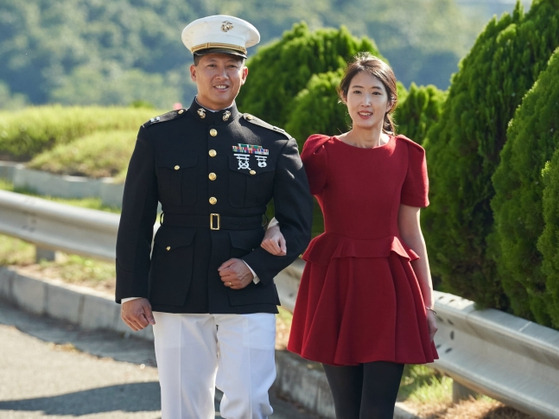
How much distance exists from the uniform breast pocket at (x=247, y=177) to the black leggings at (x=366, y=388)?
2.43ft

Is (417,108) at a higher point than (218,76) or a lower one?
higher

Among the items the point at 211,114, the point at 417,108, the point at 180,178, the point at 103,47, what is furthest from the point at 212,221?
the point at 103,47

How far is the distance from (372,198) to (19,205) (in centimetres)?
531

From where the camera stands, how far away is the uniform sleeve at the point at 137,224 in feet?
15.0

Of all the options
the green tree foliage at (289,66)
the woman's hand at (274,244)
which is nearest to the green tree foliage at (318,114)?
the green tree foliage at (289,66)

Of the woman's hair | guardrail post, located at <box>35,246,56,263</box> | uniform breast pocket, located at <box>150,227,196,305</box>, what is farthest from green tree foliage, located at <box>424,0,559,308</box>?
guardrail post, located at <box>35,246,56,263</box>

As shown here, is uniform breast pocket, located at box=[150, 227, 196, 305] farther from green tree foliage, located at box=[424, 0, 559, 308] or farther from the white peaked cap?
green tree foliage, located at box=[424, 0, 559, 308]

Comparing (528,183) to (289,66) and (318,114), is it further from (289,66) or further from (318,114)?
(289,66)

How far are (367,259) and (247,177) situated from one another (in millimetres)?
560

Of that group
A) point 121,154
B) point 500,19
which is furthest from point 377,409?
point 121,154

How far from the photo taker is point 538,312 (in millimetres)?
5344

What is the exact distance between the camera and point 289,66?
8297 mm

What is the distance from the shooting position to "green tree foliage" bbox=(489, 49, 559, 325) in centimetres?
529

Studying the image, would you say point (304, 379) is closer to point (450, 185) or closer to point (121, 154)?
point (450, 185)
